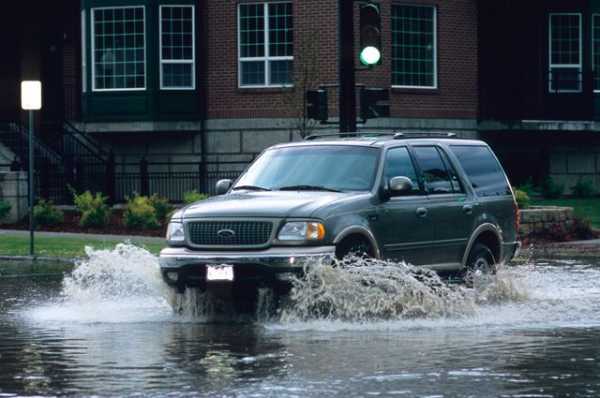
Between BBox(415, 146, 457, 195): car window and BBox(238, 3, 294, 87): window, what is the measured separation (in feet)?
65.1

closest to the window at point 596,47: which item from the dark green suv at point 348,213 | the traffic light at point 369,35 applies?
the traffic light at point 369,35

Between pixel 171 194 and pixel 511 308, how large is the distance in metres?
22.4

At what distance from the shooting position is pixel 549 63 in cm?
4059

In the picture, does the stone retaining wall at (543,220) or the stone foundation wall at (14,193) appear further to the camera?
the stone foundation wall at (14,193)

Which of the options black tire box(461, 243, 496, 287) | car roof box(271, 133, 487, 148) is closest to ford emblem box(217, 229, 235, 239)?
car roof box(271, 133, 487, 148)

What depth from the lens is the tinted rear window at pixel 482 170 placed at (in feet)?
56.4

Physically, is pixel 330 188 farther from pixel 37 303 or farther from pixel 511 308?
pixel 37 303

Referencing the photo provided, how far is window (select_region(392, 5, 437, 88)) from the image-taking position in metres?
Result: 37.3

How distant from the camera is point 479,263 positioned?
1697 cm

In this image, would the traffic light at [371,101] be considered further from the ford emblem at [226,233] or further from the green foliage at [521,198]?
the ford emblem at [226,233]

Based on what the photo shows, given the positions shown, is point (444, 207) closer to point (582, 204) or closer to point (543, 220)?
point (543, 220)

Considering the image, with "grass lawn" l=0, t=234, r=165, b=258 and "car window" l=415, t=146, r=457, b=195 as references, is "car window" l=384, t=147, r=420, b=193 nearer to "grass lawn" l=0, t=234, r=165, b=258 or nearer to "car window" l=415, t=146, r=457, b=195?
"car window" l=415, t=146, r=457, b=195

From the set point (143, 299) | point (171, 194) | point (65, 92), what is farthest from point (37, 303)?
point (65, 92)

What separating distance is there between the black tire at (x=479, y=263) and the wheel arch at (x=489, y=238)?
2.5 inches
